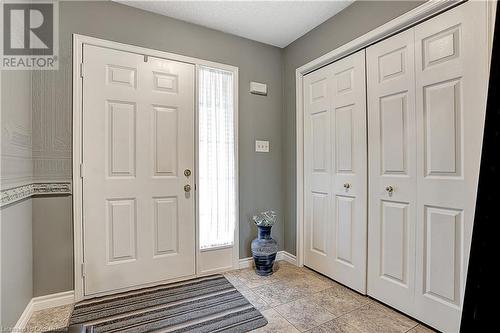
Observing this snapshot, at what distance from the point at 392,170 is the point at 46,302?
2805 mm

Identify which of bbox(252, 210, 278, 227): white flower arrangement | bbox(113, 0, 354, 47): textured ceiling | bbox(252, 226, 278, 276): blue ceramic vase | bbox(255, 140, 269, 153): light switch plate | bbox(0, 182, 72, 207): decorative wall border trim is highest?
bbox(113, 0, 354, 47): textured ceiling

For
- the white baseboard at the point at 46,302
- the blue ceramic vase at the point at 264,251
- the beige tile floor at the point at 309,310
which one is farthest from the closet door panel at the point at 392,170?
the white baseboard at the point at 46,302

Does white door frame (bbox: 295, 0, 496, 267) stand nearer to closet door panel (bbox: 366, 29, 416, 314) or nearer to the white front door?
closet door panel (bbox: 366, 29, 416, 314)

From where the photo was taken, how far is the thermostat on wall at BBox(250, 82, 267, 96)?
2828mm

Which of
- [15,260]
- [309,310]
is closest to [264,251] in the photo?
[309,310]

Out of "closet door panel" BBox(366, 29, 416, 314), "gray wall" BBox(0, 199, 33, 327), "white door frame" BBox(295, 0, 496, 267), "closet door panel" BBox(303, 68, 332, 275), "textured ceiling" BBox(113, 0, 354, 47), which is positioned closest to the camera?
"gray wall" BBox(0, 199, 33, 327)

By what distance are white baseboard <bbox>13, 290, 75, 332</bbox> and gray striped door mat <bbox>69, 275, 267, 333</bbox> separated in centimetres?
11

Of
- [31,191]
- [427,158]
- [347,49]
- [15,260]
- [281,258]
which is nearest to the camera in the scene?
[15,260]

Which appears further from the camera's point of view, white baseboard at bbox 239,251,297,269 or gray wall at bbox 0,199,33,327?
white baseboard at bbox 239,251,297,269

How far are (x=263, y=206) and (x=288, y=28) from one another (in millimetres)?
1882

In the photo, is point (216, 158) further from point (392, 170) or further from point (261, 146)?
point (392, 170)

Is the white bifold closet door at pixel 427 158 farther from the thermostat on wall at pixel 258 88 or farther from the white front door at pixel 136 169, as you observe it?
the white front door at pixel 136 169

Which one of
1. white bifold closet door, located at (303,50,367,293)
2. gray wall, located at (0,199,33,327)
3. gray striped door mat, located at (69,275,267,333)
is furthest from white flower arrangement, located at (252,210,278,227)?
gray wall, located at (0,199,33,327)

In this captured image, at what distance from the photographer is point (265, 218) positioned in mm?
2803
